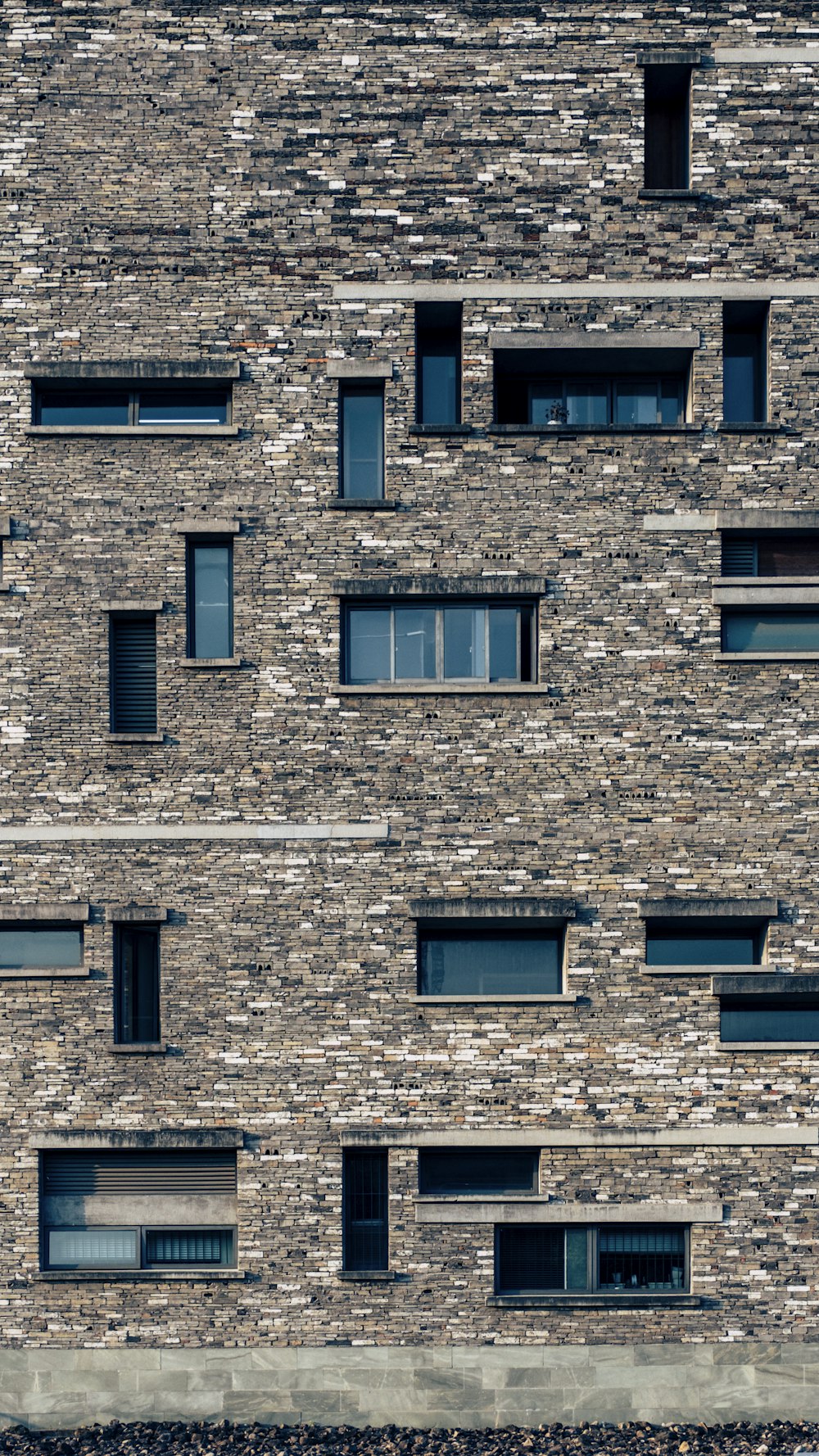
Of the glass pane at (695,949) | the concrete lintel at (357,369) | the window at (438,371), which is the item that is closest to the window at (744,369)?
the window at (438,371)

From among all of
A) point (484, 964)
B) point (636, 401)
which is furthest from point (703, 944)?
point (636, 401)

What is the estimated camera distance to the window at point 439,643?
1532 centimetres

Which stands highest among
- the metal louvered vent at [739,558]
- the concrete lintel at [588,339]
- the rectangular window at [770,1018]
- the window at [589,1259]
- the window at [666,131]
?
the window at [666,131]

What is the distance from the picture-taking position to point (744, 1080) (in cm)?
1483

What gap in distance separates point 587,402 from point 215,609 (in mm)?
6224

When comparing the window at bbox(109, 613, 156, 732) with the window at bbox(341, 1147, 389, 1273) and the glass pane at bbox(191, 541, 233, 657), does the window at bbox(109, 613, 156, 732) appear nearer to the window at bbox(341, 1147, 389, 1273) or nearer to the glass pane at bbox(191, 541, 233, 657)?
the glass pane at bbox(191, 541, 233, 657)

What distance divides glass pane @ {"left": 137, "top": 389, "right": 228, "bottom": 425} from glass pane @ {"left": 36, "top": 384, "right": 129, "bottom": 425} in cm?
33

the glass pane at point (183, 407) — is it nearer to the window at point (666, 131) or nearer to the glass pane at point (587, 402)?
the glass pane at point (587, 402)

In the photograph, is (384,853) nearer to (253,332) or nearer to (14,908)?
(14,908)

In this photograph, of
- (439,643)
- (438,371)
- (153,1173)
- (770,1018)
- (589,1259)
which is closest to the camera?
(589,1259)

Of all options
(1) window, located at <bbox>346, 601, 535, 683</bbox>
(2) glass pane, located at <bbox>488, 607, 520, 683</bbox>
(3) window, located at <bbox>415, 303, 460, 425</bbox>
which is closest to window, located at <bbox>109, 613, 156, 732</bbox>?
(1) window, located at <bbox>346, 601, 535, 683</bbox>

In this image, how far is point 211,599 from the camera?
15.4 m

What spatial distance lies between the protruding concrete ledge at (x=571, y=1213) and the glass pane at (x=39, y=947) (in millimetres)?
5954

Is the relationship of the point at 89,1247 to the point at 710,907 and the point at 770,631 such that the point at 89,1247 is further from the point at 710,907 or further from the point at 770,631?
the point at 770,631
